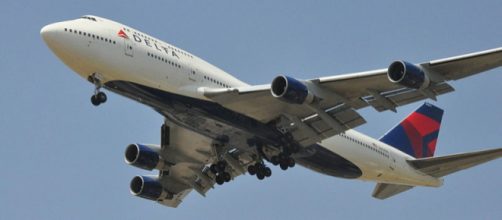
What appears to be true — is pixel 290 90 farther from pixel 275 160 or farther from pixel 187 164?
pixel 187 164

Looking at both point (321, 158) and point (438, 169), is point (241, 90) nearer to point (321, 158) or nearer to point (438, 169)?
point (321, 158)

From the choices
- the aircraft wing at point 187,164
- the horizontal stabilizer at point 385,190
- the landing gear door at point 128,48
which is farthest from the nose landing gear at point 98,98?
the horizontal stabilizer at point 385,190

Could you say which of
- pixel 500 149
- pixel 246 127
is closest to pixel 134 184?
pixel 246 127

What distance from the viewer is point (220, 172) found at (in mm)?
46281

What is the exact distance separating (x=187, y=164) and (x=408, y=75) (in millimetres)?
14249

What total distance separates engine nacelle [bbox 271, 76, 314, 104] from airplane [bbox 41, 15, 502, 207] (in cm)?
5

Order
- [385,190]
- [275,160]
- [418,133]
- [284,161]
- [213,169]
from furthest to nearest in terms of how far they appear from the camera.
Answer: [418,133], [385,190], [213,169], [275,160], [284,161]

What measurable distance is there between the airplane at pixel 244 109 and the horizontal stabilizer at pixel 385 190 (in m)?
0.05

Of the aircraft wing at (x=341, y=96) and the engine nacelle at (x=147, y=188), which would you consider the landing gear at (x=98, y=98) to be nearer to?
the aircraft wing at (x=341, y=96)

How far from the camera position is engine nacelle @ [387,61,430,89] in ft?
124

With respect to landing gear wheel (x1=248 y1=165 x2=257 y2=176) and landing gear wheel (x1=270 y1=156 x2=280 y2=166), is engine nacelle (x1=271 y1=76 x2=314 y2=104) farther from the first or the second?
landing gear wheel (x1=248 y1=165 x2=257 y2=176)

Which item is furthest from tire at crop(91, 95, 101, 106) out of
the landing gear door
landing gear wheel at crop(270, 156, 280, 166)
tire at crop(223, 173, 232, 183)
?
tire at crop(223, 173, 232, 183)

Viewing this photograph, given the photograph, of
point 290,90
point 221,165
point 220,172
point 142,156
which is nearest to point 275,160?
point 221,165

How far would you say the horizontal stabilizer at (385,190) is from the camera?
50.0 m
